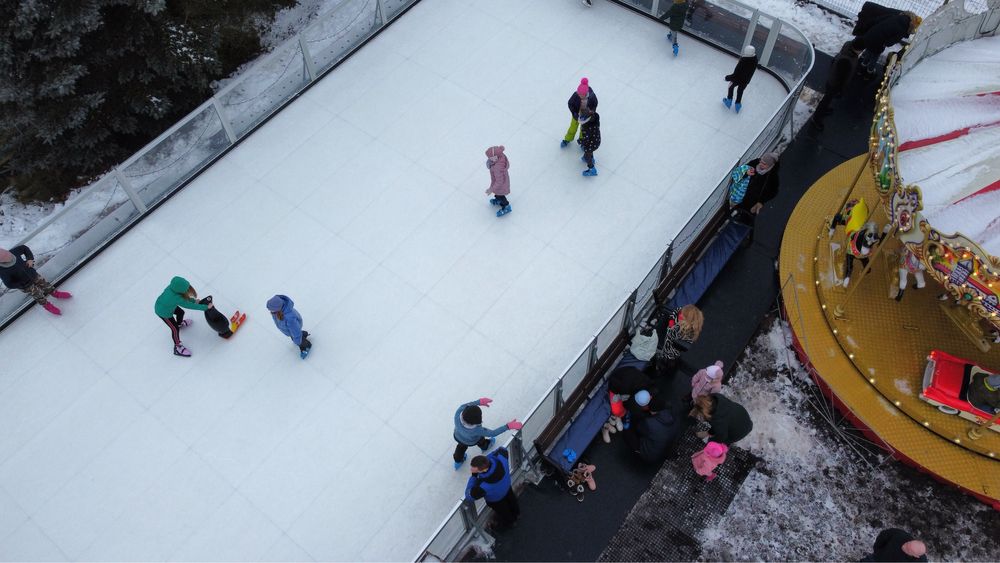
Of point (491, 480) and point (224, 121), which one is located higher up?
point (224, 121)

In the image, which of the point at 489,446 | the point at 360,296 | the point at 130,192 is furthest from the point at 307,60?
the point at 489,446

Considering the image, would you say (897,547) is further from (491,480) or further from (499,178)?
(499,178)

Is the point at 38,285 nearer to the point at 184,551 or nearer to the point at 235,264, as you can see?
the point at 235,264

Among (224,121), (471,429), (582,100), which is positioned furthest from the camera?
(224,121)

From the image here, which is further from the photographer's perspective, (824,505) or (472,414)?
(824,505)

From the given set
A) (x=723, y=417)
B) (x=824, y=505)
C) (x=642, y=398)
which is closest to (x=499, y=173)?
(x=642, y=398)

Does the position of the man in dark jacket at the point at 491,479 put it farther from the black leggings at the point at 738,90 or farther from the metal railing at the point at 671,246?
the black leggings at the point at 738,90

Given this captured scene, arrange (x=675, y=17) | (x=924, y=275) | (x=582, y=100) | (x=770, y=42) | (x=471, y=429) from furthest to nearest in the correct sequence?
(x=675, y=17) < (x=770, y=42) < (x=582, y=100) < (x=924, y=275) < (x=471, y=429)

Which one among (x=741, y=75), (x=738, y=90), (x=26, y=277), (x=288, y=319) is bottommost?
(x=26, y=277)
